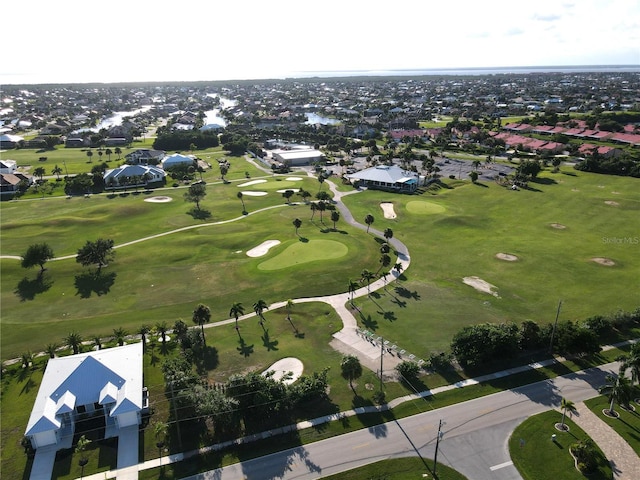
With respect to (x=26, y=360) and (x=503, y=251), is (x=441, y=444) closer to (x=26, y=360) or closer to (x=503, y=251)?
(x=26, y=360)

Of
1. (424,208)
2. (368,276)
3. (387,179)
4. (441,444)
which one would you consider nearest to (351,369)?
(441,444)

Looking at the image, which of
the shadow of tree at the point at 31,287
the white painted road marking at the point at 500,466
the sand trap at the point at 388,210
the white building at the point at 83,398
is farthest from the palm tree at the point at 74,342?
the sand trap at the point at 388,210

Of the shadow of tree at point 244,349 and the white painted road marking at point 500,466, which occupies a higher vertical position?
the shadow of tree at point 244,349

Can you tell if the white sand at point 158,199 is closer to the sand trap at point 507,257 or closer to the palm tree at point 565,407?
the sand trap at point 507,257

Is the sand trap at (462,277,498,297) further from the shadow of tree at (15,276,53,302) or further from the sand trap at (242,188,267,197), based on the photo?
the shadow of tree at (15,276,53,302)

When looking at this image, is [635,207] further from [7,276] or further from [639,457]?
[7,276]
